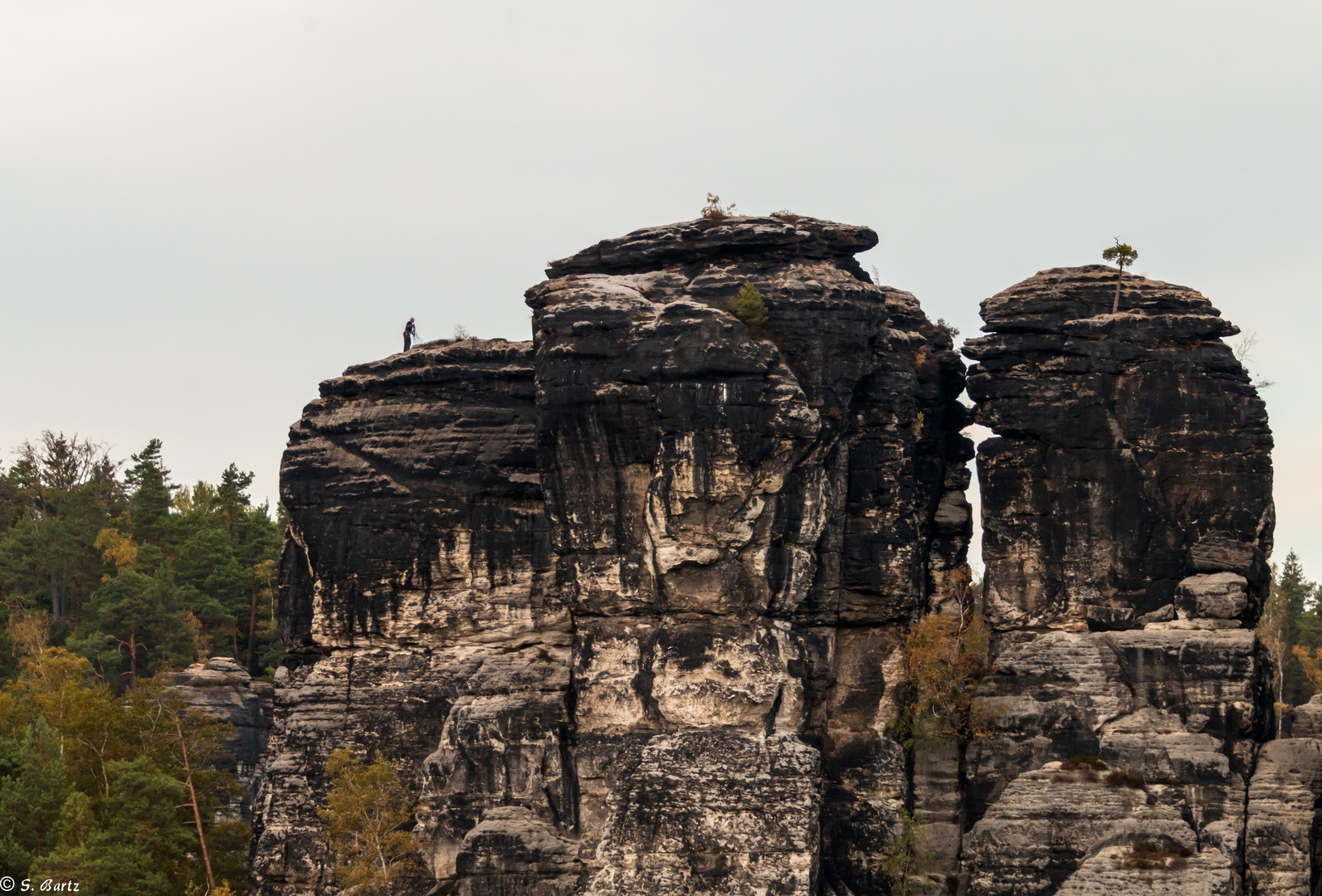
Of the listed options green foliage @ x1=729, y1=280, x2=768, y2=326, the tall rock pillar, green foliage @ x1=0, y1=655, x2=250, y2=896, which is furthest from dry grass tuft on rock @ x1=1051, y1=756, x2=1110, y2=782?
green foliage @ x1=0, y1=655, x2=250, y2=896

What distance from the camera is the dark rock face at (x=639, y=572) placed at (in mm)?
53250

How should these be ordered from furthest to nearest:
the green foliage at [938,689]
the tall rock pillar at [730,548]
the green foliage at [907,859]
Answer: the green foliage at [938,689], the green foliage at [907,859], the tall rock pillar at [730,548]

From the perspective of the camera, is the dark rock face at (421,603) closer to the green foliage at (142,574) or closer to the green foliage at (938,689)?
the green foliage at (938,689)

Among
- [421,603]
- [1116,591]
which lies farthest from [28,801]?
[1116,591]

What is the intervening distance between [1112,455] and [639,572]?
1445 centimetres

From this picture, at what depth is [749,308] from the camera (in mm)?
55250

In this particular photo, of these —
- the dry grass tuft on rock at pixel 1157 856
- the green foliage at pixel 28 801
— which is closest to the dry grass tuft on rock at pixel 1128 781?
the dry grass tuft on rock at pixel 1157 856

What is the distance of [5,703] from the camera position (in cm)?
7262

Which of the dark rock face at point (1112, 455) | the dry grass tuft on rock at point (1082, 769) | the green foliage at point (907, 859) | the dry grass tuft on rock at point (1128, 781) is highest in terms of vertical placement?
the dark rock face at point (1112, 455)

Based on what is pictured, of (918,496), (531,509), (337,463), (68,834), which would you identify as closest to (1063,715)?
(918,496)

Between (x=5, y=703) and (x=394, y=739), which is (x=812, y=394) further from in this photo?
(x=5, y=703)

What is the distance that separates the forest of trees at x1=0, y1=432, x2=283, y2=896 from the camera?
59344 mm

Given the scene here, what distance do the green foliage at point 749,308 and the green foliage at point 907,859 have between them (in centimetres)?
1441

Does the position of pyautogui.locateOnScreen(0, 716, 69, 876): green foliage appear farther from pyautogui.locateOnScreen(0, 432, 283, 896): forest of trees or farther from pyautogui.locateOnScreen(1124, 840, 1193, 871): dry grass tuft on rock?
pyautogui.locateOnScreen(1124, 840, 1193, 871): dry grass tuft on rock
